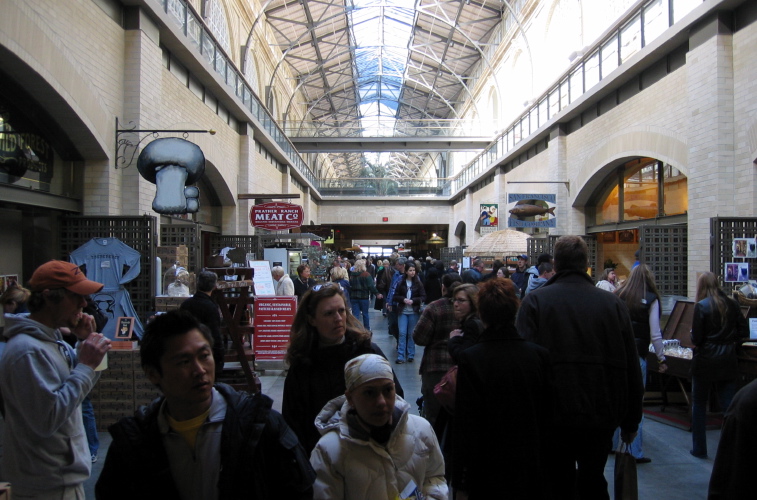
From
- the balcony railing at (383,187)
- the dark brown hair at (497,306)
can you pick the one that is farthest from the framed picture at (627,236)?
the balcony railing at (383,187)

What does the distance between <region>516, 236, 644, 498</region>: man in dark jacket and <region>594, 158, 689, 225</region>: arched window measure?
9.00m

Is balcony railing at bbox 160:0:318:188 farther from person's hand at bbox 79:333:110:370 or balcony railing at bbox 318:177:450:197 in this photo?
balcony railing at bbox 318:177:450:197

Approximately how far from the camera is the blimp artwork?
25.8 feet

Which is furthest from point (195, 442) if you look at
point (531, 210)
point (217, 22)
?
point (217, 22)

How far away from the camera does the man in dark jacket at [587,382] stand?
10.3ft

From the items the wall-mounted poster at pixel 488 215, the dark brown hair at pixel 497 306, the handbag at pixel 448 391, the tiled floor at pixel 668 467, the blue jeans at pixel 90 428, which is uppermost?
the wall-mounted poster at pixel 488 215

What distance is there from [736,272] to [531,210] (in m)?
7.08

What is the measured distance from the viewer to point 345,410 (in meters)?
2.34

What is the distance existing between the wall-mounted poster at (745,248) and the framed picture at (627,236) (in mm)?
5885

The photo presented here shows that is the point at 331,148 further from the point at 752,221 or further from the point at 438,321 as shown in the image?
the point at 438,321

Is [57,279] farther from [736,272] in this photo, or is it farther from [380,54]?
[380,54]

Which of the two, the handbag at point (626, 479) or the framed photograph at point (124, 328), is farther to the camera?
the framed photograph at point (124, 328)

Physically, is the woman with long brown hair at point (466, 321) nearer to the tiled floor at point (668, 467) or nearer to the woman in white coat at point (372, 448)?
the woman in white coat at point (372, 448)

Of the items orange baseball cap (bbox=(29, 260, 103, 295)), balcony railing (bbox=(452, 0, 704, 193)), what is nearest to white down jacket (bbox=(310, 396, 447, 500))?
orange baseball cap (bbox=(29, 260, 103, 295))
